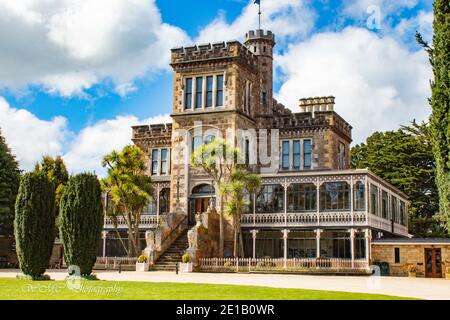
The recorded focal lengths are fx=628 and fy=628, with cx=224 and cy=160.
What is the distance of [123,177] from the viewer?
3706 centimetres

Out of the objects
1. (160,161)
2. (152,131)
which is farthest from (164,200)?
(152,131)

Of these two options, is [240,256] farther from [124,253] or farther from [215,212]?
[124,253]

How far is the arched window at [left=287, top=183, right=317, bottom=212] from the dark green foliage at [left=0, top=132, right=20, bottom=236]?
1844 cm

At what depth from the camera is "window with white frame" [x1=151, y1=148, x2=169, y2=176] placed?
46500 mm

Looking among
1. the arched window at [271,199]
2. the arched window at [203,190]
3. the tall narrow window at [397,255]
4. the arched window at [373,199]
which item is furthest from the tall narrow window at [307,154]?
the tall narrow window at [397,255]

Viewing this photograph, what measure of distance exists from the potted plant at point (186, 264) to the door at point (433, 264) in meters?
12.7

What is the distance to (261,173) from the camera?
41.1m

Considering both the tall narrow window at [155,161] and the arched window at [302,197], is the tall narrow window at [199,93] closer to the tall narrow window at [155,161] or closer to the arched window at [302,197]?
the tall narrow window at [155,161]

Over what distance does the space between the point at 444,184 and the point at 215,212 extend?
58.7 feet

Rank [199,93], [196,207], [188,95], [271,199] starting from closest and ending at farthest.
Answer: [271,199] → [196,207] → [199,93] → [188,95]

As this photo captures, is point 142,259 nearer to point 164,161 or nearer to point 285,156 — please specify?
point 164,161

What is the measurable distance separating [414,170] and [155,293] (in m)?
39.3

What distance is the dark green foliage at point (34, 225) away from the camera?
2398cm
